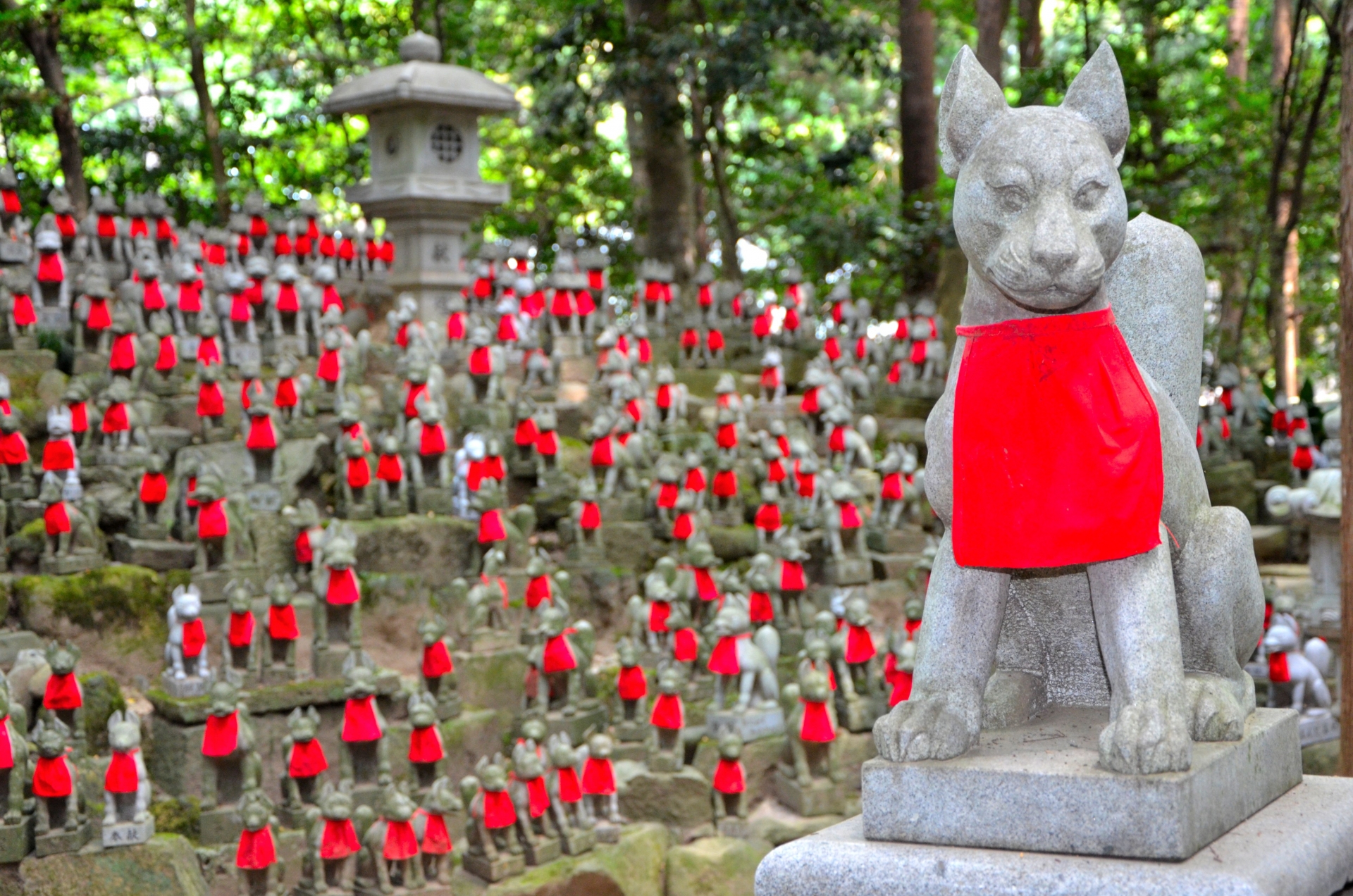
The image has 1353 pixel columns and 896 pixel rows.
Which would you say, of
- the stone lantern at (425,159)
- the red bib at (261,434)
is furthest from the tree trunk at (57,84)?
the red bib at (261,434)

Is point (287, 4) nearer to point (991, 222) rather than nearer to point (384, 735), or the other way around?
point (384, 735)

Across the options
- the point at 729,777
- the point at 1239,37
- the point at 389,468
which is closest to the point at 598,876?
the point at 729,777

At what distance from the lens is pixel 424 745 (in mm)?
6809

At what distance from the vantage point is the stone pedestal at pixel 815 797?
7.25m

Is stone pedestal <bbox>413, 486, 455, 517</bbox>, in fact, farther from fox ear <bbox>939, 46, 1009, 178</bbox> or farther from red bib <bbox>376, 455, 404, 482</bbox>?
fox ear <bbox>939, 46, 1009, 178</bbox>

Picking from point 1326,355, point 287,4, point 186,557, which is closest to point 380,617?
point 186,557

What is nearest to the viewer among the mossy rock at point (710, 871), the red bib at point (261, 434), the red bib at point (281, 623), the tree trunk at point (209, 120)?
the mossy rock at point (710, 871)

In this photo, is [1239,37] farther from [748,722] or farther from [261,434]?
[261,434]

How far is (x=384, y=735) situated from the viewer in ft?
22.7

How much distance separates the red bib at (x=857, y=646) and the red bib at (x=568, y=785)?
1.93 metres

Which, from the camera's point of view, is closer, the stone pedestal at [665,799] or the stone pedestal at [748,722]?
the stone pedestal at [665,799]

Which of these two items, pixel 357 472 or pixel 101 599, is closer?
pixel 101 599

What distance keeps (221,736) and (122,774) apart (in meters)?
0.68

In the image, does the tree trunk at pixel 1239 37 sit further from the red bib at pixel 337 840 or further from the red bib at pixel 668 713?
the red bib at pixel 337 840
